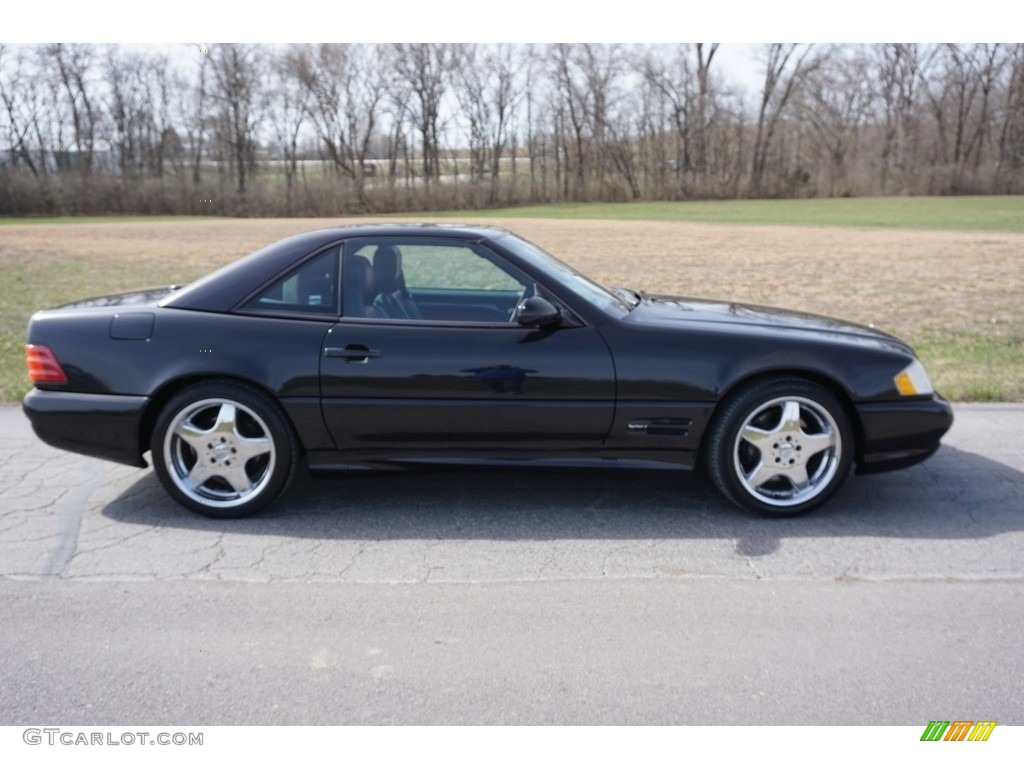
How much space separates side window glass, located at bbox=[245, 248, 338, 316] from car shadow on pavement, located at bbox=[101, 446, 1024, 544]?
0.84m

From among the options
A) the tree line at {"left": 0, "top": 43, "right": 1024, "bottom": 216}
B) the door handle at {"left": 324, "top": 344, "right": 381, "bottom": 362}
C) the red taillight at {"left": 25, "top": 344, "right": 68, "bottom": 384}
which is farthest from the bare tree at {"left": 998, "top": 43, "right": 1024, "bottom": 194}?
the red taillight at {"left": 25, "top": 344, "right": 68, "bottom": 384}

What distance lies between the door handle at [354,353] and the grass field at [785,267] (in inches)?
157

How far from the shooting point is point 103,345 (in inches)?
181

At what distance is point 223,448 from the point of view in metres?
4.57

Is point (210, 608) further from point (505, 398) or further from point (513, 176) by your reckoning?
point (513, 176)

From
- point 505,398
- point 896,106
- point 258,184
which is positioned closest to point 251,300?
point 505,398

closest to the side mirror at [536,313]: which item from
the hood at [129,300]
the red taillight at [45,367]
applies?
the hood at [129,300]

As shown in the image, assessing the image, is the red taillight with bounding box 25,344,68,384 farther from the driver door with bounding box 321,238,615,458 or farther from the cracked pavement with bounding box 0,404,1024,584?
the driver door with bounding box 321,238,615,458

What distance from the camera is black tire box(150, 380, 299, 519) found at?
14.9ft

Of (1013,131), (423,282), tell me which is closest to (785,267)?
(423,282)

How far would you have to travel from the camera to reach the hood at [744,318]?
4.77 m

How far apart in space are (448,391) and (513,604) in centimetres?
118
